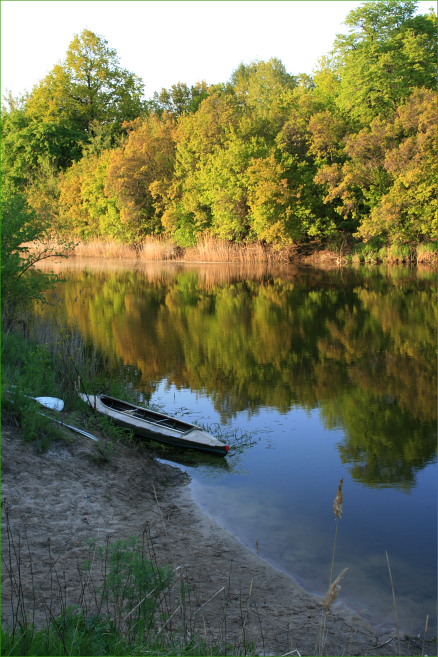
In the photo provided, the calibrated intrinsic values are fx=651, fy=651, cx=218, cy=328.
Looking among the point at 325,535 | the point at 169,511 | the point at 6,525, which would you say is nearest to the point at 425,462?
the point at 325,535

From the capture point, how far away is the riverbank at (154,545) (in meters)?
4.70

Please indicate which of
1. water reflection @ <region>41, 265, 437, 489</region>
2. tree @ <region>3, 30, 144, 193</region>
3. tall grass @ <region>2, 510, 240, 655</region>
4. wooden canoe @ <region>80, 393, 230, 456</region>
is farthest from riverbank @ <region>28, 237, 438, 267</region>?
tall grass @ <region>2, 510, 240, 655</region>

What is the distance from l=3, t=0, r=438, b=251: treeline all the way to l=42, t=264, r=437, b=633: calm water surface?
1001cm

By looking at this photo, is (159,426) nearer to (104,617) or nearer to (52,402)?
(52,402)

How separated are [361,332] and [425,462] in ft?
34.2

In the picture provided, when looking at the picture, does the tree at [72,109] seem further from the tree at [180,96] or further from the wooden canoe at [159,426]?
the wooden canoe at [159,426]

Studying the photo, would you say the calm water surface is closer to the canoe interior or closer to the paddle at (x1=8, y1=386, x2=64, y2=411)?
the canoe interior

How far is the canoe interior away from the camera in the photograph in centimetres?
955

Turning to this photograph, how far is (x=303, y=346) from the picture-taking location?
700 inches

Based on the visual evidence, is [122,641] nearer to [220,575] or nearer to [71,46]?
[220,575]

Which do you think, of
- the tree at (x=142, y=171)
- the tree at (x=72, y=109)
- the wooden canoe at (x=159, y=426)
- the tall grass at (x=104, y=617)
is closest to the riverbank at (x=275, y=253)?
the tree at (x=142, y=171)

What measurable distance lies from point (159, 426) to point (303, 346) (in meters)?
8.92

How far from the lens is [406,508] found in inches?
307

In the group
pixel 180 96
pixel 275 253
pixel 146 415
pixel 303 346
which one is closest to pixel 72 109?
pixel 180 96
